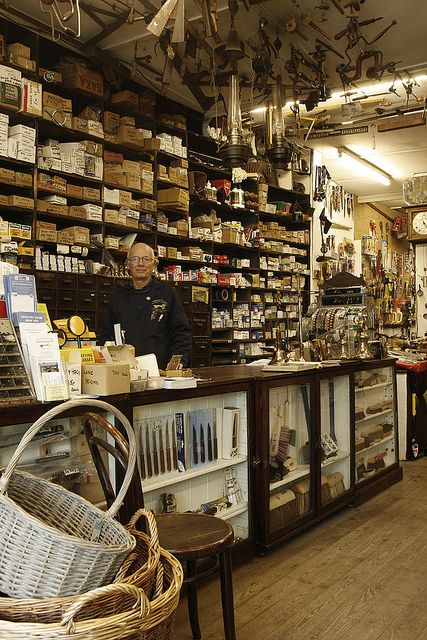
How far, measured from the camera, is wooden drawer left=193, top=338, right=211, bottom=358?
6.84 metres

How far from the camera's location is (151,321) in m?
3.98

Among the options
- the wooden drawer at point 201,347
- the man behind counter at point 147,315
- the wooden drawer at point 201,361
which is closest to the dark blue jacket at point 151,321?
the man behind counter at point 147,315

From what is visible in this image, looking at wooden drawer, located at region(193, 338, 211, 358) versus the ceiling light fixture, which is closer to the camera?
wooden drawer, located at region(193, 338, 211, 358)

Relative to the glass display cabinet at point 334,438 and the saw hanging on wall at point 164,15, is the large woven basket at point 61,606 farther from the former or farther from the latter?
the glass display cabinet at point 334,438

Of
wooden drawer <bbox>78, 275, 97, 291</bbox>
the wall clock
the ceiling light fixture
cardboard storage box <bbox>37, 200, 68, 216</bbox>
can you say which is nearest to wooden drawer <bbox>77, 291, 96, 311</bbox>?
wooden drawer <bbox>78, 275, 97, 291</bbox>

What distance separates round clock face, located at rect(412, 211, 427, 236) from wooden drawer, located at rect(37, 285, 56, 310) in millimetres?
5761

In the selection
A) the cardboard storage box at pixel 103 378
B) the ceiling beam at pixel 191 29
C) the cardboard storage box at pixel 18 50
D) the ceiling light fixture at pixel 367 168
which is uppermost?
the ceiling light fixture at pixel 367 168

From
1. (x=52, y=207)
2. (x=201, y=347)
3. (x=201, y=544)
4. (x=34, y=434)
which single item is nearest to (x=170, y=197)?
(x=52, y=207)

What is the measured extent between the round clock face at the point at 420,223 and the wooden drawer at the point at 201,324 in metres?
3.74

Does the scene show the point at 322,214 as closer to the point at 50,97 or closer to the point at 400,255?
the point at 400,255

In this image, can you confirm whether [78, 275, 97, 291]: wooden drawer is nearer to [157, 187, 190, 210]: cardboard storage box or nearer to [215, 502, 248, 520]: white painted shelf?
[157, 187, 190, 210]: cardboard storage box

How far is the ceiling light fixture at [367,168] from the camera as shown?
8.95 meters

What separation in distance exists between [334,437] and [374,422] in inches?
33.8

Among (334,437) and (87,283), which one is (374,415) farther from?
(87,283)
